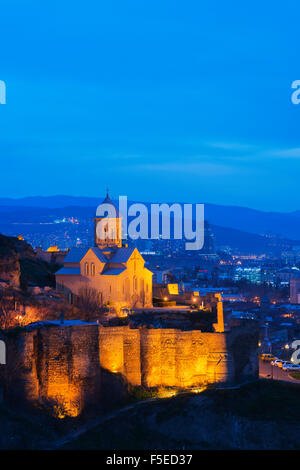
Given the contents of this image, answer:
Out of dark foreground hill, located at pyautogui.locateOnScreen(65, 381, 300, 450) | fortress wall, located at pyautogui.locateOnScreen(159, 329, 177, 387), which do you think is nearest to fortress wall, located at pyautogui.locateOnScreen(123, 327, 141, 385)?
fortress wall, located at pyautogui.locateOnScreen(159, 329, 177, 387)

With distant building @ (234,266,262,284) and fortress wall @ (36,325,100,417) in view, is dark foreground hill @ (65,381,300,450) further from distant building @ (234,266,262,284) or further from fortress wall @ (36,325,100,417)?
distant building @ (234,266,262,284)

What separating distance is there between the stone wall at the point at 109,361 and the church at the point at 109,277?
9.68 m

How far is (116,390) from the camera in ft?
92.2

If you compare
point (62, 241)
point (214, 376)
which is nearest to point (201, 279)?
point (62, 241)

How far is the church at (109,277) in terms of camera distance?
131 feet

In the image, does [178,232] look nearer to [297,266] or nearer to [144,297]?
[297,266]

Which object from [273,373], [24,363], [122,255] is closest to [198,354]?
[273,373]

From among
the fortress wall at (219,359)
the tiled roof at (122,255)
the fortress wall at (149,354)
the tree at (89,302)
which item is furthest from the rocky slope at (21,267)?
the fortress wall at (219,359)

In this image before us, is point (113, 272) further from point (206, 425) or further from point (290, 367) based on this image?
point (206, 425)

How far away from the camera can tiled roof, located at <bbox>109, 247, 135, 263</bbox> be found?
1622 inches

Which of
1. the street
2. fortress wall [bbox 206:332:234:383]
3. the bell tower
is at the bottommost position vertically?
the street

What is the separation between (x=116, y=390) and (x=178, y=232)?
11014 cm

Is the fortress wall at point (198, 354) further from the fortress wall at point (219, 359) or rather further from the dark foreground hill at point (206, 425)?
the dark foreground hill at point (206, 425)

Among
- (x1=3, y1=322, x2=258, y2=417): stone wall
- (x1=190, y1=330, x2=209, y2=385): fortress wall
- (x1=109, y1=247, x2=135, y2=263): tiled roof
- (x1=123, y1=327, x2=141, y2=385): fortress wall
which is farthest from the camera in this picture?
(x1=109, y1=247, x2=135, y2=263): tiled roof
